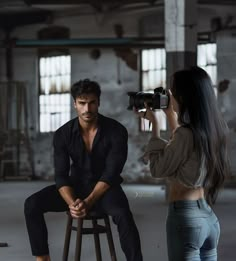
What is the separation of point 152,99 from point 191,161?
1.20 feet

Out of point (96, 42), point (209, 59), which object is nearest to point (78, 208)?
point (209, 59)

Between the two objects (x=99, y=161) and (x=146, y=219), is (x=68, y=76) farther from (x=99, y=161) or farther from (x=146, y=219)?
(x=99, y=161)

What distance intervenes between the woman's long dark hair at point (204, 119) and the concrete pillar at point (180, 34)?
507 cm

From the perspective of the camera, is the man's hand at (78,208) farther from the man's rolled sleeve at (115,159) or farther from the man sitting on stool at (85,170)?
the man's rolled sleeve at (115,159)

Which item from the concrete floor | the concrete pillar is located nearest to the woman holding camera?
the concrete floor

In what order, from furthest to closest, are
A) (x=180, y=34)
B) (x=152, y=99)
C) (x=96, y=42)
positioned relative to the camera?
(x=96, y=42) < (x=180, y=34) < (x=152, y=99)

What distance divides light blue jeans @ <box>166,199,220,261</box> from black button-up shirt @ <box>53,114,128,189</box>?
1.26m

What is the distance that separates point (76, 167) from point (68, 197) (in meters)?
0.24

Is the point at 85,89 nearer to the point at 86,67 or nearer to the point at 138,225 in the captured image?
the point at 138,225

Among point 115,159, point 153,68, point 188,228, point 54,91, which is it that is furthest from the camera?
point 54,91

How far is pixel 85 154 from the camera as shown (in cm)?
361

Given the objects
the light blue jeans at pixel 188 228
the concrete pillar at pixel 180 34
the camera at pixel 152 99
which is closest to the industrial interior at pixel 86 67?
the concrete pillar at pixel 180 34

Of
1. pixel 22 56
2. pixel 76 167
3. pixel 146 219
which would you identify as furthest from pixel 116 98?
pixel 76 167

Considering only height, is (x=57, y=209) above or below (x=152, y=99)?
below
